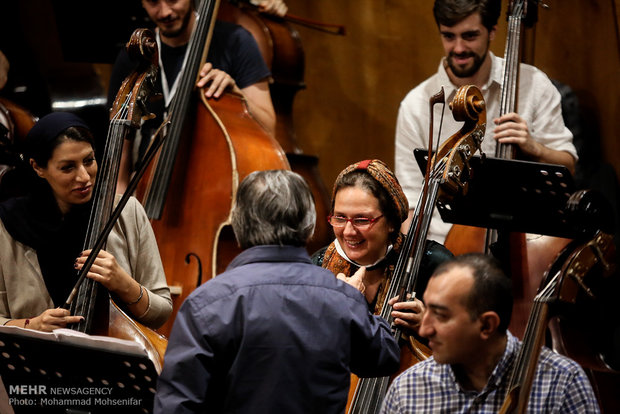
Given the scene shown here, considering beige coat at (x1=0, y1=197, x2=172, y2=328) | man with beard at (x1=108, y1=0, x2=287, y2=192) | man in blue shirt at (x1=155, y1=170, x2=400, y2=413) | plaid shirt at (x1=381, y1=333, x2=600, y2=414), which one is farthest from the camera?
man with beard at (x1=108, y1=0, x2=287, y2=192)

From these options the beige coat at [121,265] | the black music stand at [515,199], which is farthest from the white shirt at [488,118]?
the beige coat at [121,265]

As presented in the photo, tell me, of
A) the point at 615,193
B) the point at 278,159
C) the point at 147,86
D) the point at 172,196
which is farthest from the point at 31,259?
the point at 615,193

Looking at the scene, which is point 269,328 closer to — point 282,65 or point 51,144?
point 51,144

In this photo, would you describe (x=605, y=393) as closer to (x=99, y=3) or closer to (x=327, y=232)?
(x=327, y=232)

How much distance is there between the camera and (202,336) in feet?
6.43

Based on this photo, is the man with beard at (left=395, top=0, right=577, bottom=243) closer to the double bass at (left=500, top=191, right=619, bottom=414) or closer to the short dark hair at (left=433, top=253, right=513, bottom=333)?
the double bass at (left=500, top=191, right=619, bottom=414)

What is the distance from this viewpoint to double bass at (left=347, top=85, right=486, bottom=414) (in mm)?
2521

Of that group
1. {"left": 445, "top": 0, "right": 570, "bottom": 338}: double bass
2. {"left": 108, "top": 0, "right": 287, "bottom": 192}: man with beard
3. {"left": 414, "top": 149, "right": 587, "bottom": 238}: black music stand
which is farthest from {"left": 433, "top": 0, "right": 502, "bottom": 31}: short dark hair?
{"left": 414, "top": 149, "right": 587, "bottom": 238}: black music stand

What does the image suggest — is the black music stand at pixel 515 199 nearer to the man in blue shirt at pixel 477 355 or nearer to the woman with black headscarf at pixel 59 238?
the man in blue shirt at pixel 477 355

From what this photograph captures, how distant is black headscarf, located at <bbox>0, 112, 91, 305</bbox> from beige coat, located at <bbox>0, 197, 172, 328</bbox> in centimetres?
2

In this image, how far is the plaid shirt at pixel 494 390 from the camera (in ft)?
6.80

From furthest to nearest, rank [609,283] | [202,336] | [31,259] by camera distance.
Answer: [609,283]
[31,259]
[202,336]

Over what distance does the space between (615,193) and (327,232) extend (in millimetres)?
1212

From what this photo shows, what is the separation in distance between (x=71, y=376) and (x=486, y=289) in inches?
39.2
